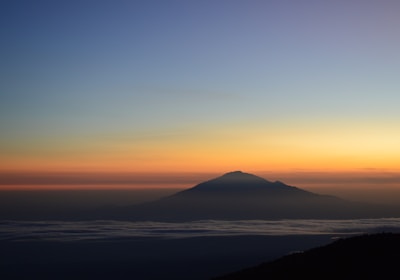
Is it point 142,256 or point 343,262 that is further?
point 142,256

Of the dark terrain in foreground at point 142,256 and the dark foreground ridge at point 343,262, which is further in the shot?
the dark terrain in foreground at point 142,256

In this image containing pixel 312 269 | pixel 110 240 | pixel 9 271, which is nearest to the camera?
pixel 312 269

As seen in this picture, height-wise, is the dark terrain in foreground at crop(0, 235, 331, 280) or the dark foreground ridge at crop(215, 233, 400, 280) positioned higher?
the dark foreground ridge at crop(215, 233, 400, 280)

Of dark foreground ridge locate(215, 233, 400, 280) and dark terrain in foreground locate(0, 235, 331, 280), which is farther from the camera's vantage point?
dark terrain in foreground locate(0, 235, 331, 280)

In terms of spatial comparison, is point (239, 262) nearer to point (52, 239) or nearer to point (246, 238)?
point (246, 238)

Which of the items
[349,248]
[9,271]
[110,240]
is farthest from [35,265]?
[349,248]

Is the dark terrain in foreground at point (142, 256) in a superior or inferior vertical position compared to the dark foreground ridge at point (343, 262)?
inferior

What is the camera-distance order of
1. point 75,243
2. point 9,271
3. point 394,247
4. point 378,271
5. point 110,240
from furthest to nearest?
1. point 110,240
2. point 75,243
3. point 9,271
4. point 394,247
5. point 378,271

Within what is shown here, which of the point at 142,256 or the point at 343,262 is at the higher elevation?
the point at 343,262
